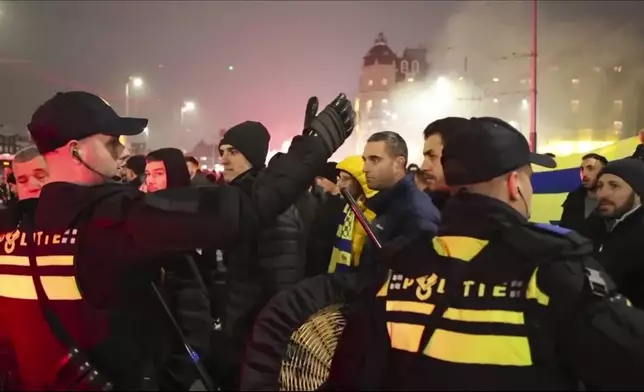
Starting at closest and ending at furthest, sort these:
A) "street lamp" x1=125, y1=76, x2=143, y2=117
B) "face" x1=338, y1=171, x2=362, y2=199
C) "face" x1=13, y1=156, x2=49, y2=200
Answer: "face" x1=13, y1=156, x2=49, y2=200 → "face" x1=338, y1=171, x2=362, y2=199 → "street lamp" x1=125, y1=76, x2=143, y2=117

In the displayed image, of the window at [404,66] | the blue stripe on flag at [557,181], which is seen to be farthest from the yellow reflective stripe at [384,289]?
the window at [404,66]

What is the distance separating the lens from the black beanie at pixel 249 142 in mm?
4473

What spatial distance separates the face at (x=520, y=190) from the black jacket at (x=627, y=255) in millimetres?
2029

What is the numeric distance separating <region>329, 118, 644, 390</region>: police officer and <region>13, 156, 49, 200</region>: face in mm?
2950

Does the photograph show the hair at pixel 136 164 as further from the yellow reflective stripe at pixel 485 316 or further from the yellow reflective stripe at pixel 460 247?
the yellow reflective stripe at pixel 485 316

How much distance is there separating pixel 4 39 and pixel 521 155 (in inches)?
328

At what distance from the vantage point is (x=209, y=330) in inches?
157

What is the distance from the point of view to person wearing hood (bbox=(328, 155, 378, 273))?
453 centimetres

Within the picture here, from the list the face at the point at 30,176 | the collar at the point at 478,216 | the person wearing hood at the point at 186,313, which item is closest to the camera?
the collar at the point at 478,216

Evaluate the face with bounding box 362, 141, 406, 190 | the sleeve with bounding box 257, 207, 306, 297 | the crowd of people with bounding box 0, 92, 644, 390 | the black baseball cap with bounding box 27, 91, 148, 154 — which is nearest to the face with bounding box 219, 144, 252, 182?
the sleeve with bounding box 257, 207, 306, 297

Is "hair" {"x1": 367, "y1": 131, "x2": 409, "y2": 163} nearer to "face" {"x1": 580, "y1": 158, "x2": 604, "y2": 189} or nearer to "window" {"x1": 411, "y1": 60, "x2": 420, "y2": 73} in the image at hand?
"face" {"x1": 580, "y1": 158, "x2": 604, "y2": 189}

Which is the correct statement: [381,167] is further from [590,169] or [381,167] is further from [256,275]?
[590,169]

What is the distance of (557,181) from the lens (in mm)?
8977

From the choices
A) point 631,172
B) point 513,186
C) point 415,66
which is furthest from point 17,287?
point 415,66
